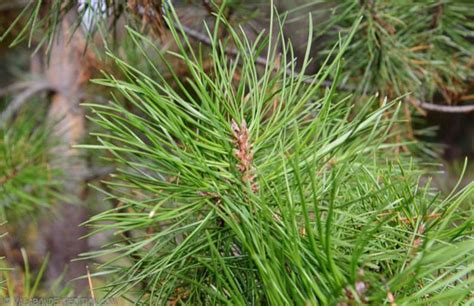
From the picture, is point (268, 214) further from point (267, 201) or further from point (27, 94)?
point (27, 94)

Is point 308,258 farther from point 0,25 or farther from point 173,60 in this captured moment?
point 0,25

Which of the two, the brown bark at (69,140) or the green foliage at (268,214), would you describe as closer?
the green foliage at (268,214)

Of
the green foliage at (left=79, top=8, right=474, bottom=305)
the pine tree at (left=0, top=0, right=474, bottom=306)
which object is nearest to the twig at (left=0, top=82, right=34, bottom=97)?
the pine tree at (left=0, top=0, right=474, bottom=306)

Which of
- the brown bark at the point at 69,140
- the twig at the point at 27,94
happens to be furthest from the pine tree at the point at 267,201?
the twig at the point at 27,94

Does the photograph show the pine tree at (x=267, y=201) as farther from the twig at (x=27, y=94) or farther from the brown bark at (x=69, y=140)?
the twig at (x=27, y=94)

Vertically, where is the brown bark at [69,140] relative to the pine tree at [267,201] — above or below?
below

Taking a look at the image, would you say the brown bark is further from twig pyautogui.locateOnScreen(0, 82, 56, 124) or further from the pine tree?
the pine tree

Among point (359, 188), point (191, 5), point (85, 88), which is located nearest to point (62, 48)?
point (85, 88)

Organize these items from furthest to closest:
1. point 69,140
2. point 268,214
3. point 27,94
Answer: point 27,94, point 69,140, point 268,214

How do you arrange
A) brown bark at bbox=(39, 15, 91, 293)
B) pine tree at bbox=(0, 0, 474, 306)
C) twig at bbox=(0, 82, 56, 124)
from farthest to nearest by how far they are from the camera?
twig at bbox=(0, 82, 56, 124) → brown bark at bbox=(39, 15, 91, 293) → pine tree at bbox=(0, 0, 474, 306)

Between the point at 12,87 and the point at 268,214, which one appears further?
the point at 12,87

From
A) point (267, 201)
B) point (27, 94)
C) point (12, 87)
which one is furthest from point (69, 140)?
point (267, 201)
